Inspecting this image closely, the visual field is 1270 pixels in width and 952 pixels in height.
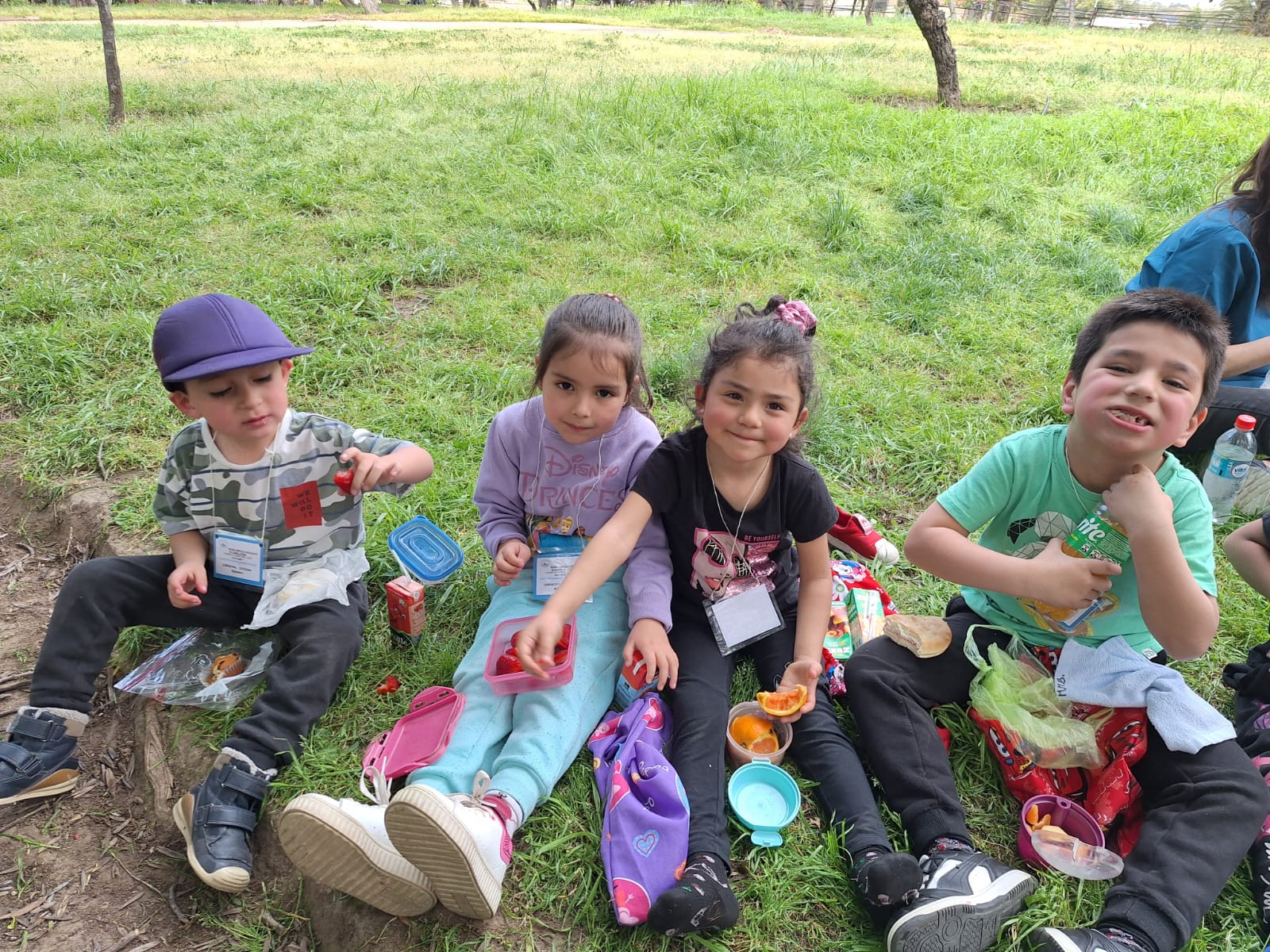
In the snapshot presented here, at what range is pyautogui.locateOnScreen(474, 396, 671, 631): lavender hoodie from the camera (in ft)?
8.41

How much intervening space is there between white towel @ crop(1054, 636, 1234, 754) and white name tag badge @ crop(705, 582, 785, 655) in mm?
763

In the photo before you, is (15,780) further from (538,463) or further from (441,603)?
(538,463)

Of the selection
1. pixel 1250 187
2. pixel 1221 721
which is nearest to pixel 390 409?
pixel 1221 721

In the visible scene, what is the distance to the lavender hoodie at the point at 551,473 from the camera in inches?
101

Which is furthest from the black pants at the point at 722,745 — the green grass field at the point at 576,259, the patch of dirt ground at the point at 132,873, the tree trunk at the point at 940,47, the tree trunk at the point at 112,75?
the tree trunk at the point at 940,47

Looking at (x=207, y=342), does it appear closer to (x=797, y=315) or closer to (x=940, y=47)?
(x=797, y=315)

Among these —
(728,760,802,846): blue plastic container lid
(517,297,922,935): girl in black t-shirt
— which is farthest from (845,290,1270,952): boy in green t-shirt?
(728,760,802,846): blue plastic container lid

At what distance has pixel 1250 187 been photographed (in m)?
3.40

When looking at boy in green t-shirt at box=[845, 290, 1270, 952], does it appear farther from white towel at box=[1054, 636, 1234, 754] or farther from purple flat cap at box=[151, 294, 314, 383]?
purple flat cap at box=[151, 294, 314, 383]

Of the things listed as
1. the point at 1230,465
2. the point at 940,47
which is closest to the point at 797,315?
the point at 1230,465

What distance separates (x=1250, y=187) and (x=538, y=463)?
121 inches

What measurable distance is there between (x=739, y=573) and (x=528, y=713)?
71 centimetres

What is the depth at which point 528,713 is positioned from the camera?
87.1 inches

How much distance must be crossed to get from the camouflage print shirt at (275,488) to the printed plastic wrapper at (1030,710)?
1.74 meters
